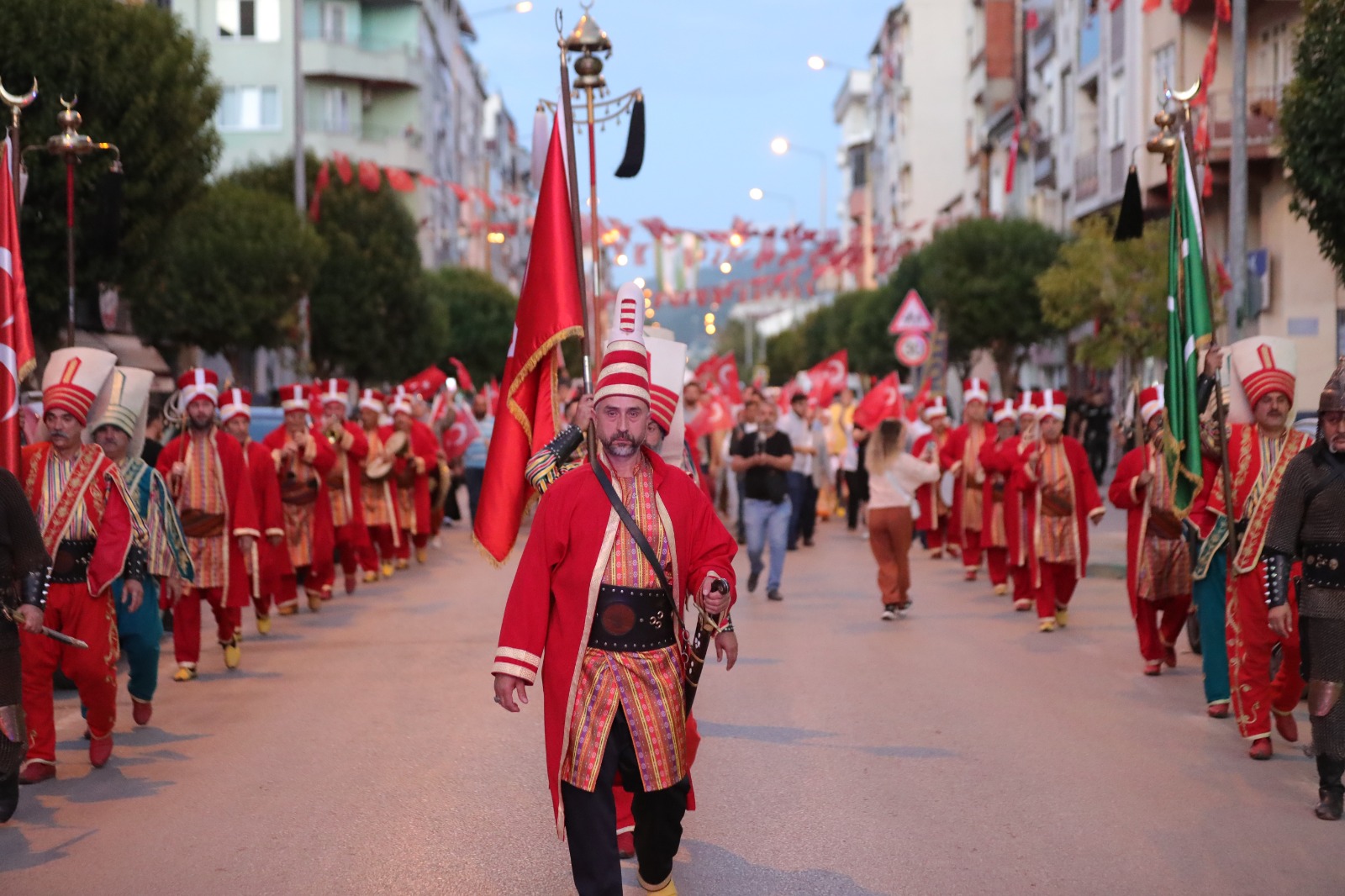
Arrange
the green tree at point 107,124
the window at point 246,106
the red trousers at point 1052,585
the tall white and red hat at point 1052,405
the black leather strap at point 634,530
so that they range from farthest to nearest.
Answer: the window at point 246,106, the green tree at point 107,124, the tall white and red hat at point 1052,405, the red trousers at point 1052,585, the black leather strap at point 634,530

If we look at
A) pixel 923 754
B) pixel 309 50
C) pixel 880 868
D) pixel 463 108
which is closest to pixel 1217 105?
pixel 923 754

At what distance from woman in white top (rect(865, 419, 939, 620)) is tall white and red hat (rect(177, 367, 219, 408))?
5484 millimetres

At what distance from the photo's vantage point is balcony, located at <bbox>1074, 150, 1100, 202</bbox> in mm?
42281

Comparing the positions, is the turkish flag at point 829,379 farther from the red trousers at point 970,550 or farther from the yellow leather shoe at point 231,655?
the yellow leather shoe at point 231,655

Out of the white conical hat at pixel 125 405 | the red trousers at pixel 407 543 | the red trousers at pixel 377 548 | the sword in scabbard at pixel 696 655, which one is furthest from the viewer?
the red trousers at pixel 407 543

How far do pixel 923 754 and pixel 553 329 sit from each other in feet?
9.37

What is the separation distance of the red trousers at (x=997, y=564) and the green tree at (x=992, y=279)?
32.4m

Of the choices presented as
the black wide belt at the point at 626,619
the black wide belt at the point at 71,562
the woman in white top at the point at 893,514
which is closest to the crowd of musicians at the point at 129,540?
the black wide belt at the point at 71,562

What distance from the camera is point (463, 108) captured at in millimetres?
91000

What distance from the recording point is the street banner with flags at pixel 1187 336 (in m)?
9.64

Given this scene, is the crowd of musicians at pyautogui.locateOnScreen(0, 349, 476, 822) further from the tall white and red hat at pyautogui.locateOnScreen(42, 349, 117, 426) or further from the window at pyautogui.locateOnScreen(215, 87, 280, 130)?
the window at pyautogui.locateOnScreen(215, 87, 280, 130)

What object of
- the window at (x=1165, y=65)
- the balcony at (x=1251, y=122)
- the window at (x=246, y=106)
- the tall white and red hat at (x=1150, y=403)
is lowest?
the tall white and red hat at (x=1150, y=403)

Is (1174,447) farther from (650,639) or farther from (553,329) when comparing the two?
(650,639)

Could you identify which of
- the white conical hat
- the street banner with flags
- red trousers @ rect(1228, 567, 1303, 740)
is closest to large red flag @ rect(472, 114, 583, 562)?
the white conical hat
